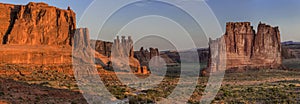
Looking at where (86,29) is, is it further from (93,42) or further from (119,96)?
(119,96)

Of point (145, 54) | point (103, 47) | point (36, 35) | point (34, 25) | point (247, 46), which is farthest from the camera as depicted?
point (145, 54)

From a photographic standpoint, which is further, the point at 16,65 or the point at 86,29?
the point at 86,29

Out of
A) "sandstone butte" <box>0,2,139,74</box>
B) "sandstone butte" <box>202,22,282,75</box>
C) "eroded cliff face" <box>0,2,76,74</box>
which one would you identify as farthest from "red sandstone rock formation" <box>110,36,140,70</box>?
"sandstone butte" <box>202,22,282,75</box>

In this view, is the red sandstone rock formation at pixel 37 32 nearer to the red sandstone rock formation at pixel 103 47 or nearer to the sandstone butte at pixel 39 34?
the sandstone butte at pixel 39 34

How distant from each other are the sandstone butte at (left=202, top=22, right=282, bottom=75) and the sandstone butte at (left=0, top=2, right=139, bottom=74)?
91.1 ft

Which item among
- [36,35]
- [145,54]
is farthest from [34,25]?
[145,54]

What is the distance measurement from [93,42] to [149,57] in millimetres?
21652

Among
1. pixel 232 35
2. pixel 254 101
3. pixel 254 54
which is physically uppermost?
pixel 232 35

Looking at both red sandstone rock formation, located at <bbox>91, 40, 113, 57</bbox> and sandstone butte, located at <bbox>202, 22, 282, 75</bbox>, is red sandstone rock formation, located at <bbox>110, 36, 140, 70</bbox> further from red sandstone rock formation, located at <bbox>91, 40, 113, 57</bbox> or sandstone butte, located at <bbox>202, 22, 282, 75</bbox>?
sandstone butte, located at <bbox>202, 22, 282, 75</bbox>

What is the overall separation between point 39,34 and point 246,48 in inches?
1962

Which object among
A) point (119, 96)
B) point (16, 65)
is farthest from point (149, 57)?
point (119, 96)

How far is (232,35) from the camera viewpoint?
59.7 metres

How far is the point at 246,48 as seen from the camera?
59.0 metres

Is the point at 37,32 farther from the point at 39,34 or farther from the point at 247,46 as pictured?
the point at 247,46
